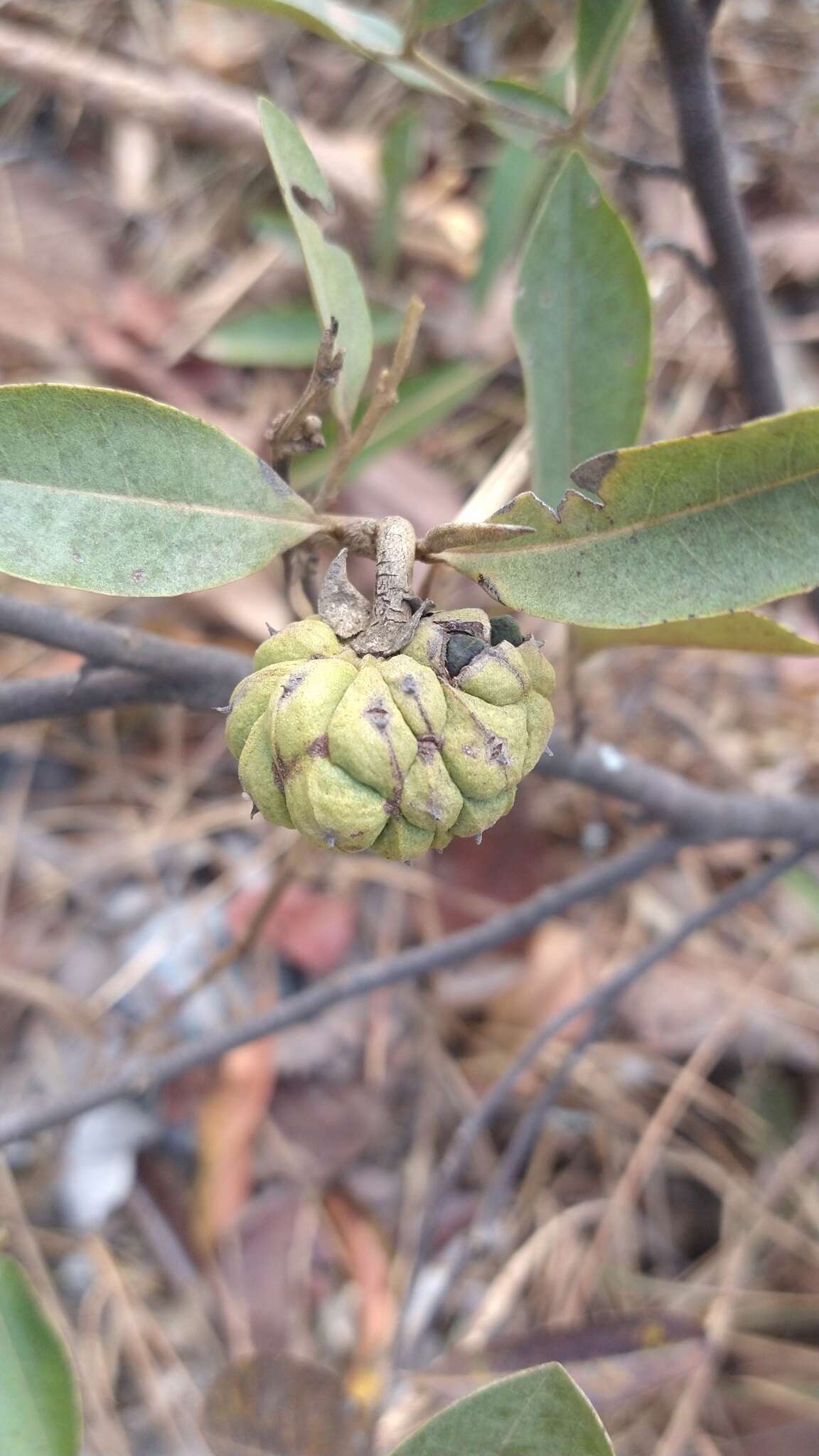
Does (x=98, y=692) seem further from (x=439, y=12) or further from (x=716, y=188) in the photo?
(x=716, y=188)

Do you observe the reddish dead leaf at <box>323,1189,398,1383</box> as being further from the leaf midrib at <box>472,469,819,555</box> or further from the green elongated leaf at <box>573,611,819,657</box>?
the leaf midrib at <box>472,469,819,555</box>

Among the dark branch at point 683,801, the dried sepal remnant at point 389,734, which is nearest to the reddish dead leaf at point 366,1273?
the dark branch at point 683,801

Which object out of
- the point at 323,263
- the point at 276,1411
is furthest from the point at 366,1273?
the point at 323,263

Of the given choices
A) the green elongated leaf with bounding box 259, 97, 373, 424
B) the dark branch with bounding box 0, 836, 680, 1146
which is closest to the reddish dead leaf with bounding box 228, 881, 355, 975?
the dark branch with bounding box 0, 836, 680, 1146

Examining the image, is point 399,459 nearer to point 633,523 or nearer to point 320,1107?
point 320,1107

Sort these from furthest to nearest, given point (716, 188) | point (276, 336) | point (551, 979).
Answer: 1. point (276, 336)
2. point (551, 979)
3. point (716, 188)

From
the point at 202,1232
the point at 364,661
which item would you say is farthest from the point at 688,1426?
the point at 364,661
